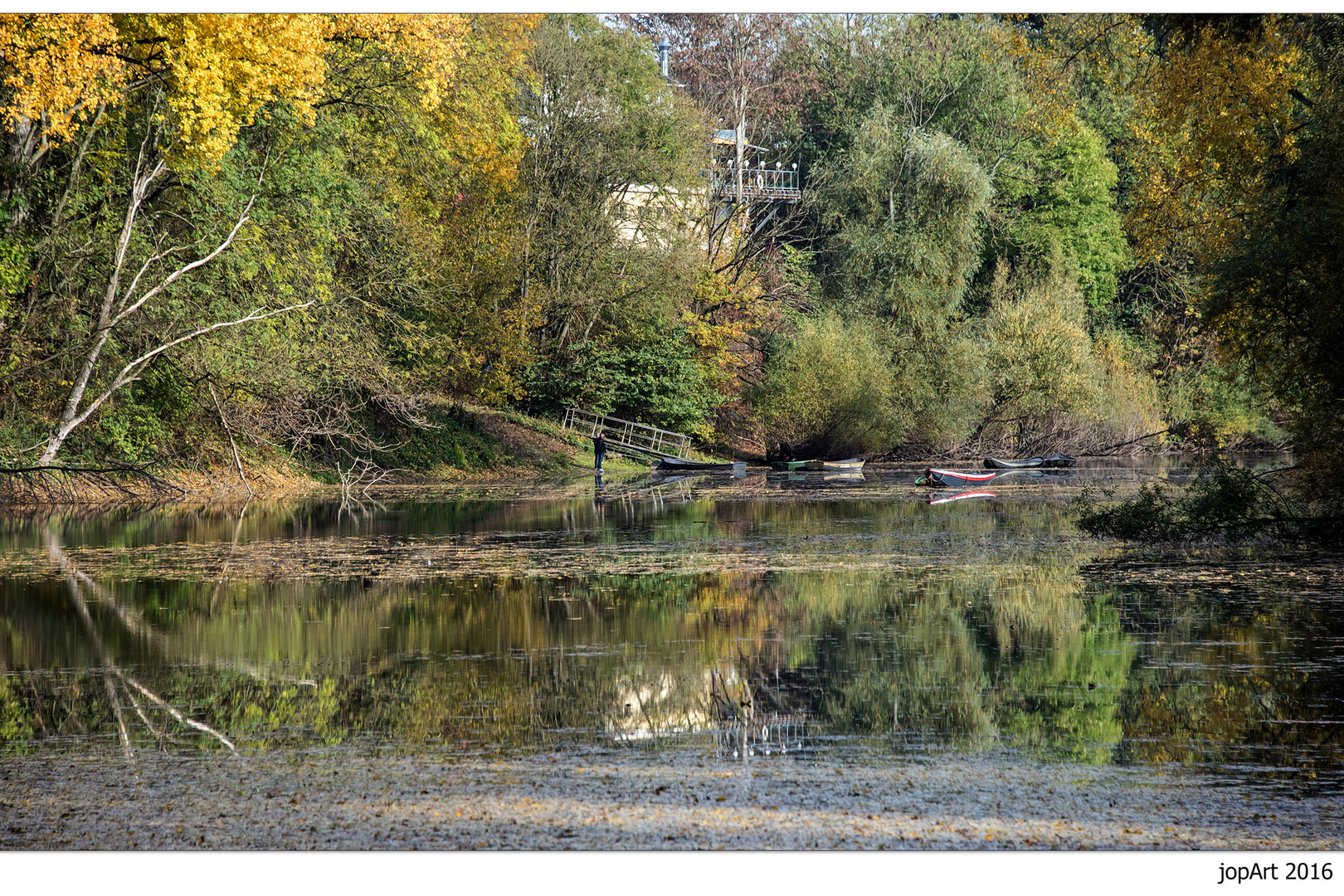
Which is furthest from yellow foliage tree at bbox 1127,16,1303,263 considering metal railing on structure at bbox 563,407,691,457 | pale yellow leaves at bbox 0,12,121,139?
metal railing on structure at bbox 563,407,691,457

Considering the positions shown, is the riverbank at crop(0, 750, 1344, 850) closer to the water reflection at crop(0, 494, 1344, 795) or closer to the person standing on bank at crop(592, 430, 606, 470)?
the water reflection at crop(0, 494, 1344, 795)

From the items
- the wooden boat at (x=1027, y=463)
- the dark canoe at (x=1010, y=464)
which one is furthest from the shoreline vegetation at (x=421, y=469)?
the dark canoe at (x=1010, y=464)

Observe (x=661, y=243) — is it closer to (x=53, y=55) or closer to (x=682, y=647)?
(x=53, y=55)

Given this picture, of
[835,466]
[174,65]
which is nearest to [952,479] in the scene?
[835,466]

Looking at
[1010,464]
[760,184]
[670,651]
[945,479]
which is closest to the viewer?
[670,651]

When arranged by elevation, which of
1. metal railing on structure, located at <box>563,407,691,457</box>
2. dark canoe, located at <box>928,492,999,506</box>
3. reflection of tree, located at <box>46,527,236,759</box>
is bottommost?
reflection of tree, located at <box>46,527,236,759</box>

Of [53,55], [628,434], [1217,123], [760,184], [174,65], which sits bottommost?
[628,434]

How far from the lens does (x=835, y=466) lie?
35406 millimetres

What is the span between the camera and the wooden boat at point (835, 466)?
34.7 meters

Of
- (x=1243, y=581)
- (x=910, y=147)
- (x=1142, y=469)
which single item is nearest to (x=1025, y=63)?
(x=1243, y=581)

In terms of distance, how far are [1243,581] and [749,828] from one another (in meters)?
8.17

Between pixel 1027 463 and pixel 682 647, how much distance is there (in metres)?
28.3

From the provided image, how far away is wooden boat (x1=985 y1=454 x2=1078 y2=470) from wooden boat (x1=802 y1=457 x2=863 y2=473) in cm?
377

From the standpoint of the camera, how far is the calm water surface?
6234 mm
